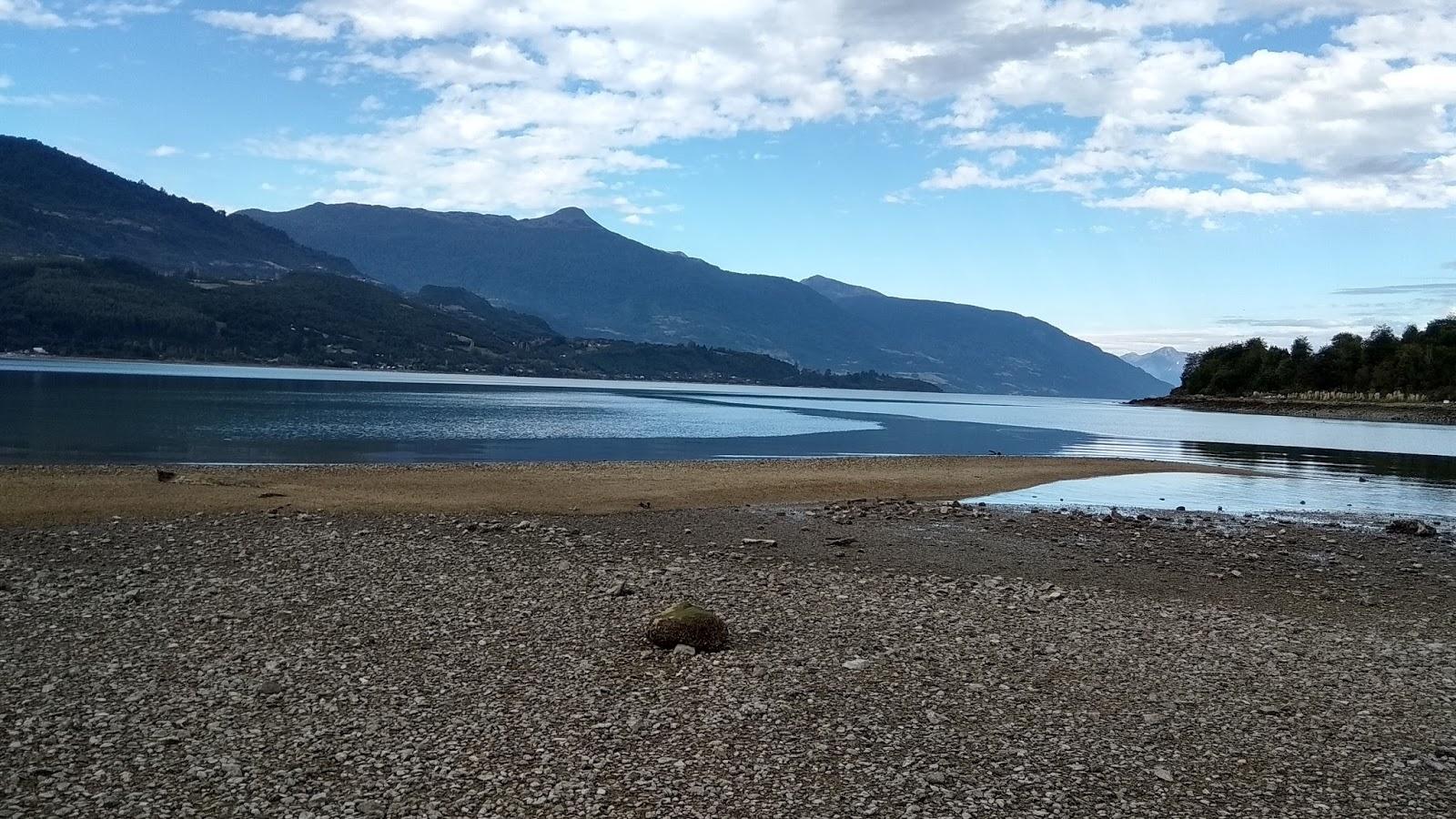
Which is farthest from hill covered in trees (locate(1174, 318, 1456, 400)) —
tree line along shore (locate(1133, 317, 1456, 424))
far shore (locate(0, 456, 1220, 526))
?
far shore (locate(0, 456, 1220, 526))

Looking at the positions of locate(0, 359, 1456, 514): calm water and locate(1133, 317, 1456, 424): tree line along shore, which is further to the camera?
locate(1133, 317, 1456, 424): tree line along shore

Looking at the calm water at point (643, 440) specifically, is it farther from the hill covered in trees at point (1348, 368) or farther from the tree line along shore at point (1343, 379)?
the hill covered in trees at point (1348, 368)

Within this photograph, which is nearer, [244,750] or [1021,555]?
[244,750]

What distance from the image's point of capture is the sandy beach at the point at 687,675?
23.0 feet

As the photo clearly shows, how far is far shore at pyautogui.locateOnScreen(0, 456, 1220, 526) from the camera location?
761 inches

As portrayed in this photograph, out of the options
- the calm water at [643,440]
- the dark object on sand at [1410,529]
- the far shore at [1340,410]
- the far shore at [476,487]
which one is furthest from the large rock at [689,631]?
the far shore at [1340,410]

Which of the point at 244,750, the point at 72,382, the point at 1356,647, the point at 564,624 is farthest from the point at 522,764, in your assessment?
the point at 72,382

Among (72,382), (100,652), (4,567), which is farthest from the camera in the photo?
(72,382)

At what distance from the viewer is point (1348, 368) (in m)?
131

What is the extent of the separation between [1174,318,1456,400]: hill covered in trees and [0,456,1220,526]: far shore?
106214 millimetres

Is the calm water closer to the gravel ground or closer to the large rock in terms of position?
the gravel ground

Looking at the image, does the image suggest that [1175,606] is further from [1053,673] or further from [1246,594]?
[1053,673]

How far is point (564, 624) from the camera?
11281 mm

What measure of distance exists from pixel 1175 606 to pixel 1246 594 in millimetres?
2225
